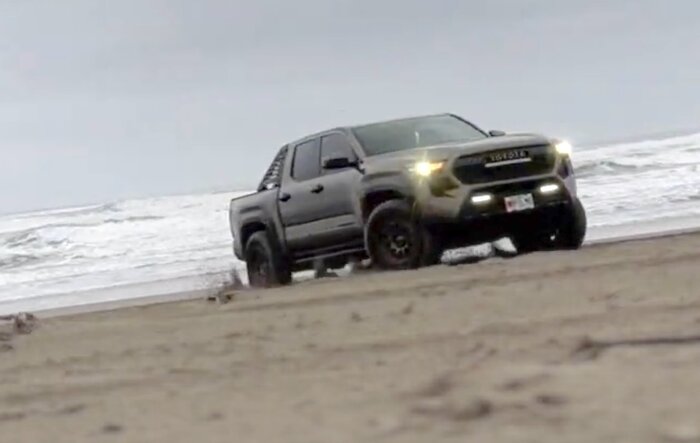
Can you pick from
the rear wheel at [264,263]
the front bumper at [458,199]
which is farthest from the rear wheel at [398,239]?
the rear wheel at [264,263]

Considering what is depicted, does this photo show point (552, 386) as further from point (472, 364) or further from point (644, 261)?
point (644, 261)

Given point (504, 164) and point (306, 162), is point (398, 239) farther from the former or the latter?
point (306, 162)

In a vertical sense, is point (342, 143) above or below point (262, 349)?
above

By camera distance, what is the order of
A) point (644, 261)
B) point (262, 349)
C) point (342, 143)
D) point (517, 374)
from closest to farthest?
point (517, 374)
point (262, 349)
point (644, 261)
point (342, 143)

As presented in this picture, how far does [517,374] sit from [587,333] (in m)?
0.96

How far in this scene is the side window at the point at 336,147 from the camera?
11648mm

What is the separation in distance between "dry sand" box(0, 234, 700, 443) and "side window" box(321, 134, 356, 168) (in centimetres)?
325

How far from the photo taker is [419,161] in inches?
416

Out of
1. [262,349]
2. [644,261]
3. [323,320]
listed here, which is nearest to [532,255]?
[644,261]

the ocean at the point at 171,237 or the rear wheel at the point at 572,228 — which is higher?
the rear wheel at the point at 572,228

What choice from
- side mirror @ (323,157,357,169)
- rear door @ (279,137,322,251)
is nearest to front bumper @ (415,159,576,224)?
side mirror @ (323,157,357,169)

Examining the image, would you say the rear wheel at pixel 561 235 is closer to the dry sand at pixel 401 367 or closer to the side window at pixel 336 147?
the side window at pixel 336 147

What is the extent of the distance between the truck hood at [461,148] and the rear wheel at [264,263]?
1.75 metres

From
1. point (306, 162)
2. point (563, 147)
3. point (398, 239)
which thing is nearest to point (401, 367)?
point (398, 239)
